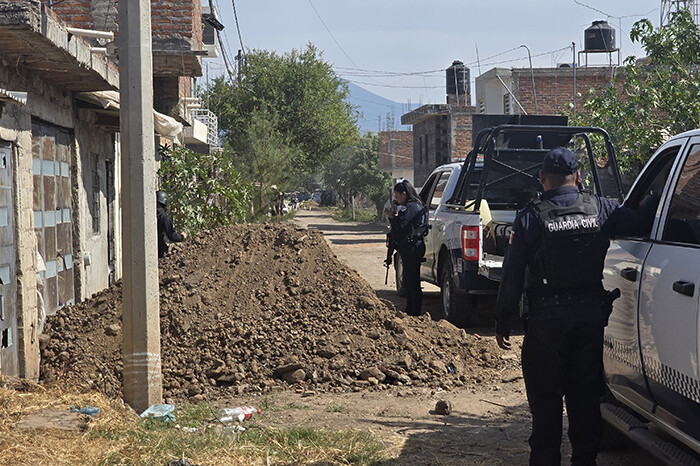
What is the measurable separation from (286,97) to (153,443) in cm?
3373

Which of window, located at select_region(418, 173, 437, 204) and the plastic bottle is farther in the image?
window, located at select_region(418, 173, 437, 204)

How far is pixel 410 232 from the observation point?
10383 millimetres

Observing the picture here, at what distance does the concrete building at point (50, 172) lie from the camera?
6.99m

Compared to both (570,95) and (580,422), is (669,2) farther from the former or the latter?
(570,95)

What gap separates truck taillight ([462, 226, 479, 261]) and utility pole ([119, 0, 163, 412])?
453cm

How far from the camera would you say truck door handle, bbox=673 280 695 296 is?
3.68 meters

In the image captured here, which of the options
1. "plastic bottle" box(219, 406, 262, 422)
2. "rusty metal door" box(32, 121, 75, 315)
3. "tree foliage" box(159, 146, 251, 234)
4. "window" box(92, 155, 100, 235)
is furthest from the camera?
"tree foliage" box(159, 146, 251, 234)

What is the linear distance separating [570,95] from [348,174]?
4256 centimetres

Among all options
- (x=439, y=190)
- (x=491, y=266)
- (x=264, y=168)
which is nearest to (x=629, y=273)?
(x=491, y=266)

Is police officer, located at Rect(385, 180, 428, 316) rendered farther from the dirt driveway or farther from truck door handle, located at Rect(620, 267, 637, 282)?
truck door handle, located at Rect(620, 267, 637, 282)

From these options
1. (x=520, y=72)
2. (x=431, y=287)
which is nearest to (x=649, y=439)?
(x=431, y=287)

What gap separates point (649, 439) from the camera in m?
4.23

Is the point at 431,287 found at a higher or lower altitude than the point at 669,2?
lower

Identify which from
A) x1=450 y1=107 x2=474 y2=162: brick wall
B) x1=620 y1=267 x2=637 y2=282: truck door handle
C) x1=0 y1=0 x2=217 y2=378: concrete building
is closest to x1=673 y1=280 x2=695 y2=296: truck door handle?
x1=620 y1=267 x2=637 y2=282: truck door handle
